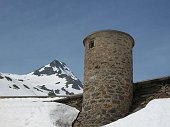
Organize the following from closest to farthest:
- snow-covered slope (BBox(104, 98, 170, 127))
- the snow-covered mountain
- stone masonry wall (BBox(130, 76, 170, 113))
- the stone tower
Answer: snow-covered slope (BBox(104, 98, 170, 127)), the stone tower, stone masonry wall (BBox(130, 76, 170, 113)), the snow-covered mountain

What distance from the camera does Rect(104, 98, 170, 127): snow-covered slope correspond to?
30.1 feet

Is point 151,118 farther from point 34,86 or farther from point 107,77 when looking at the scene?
point 34,86

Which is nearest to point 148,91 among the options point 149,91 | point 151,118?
point 149,91

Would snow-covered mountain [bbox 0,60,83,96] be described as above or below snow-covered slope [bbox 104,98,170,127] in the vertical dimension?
above

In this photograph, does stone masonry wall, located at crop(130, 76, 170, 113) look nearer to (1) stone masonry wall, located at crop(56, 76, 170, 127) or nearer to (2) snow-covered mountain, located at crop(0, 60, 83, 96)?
(1) stone masonry wall, located at crop(56, 76, 170, 127)

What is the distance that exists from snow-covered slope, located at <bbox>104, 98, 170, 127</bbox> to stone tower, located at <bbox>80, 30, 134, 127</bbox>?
215 centimetres

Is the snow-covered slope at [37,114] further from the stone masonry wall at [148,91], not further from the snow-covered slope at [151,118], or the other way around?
the snow-covered slope at [151,118]

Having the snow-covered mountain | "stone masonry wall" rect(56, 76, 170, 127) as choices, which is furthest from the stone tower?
the snow-covered mountain

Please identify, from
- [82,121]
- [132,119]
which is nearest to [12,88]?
[82,121]

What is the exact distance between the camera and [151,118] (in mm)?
9625

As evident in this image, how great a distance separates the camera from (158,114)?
9.84m

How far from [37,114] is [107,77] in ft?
11.7

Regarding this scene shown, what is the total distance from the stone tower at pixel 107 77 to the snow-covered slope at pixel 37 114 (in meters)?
0.87

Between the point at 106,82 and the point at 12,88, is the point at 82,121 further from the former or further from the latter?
the point at 12,88
